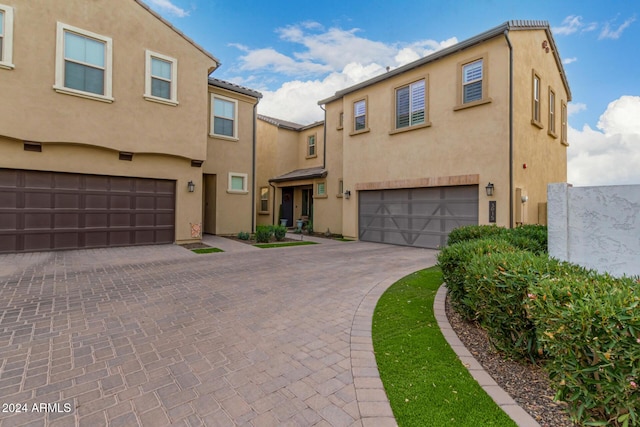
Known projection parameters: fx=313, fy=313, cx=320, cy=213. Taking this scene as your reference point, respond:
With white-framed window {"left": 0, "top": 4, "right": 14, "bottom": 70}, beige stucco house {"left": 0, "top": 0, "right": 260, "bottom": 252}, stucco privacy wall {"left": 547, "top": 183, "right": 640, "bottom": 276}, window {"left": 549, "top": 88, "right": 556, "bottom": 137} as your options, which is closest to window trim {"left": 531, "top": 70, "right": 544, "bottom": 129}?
window {"left": 549, "top": 88, "right": 556, "bottom": 137}

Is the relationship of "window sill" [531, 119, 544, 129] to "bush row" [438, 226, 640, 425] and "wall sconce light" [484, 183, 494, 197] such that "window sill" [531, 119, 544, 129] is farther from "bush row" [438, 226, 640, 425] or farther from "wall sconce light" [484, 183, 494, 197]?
"bush row" [438, 226, 640, 425]

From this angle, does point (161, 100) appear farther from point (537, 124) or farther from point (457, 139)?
point (537, 124)

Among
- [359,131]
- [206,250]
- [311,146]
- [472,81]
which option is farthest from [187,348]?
[311,146]

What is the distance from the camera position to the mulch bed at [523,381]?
2389mm

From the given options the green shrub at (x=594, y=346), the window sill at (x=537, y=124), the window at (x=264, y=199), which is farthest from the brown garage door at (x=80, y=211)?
the window sill at (x=537, y=124)

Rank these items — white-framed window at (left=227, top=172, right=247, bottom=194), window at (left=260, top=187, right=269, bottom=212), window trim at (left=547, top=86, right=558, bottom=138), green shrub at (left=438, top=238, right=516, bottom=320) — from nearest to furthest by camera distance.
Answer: green shrub at (left=438, top=238, right=516, bottom=320) → window trim at (left=547, top=86, right=558, bottom=138) → white-framed window at (left=227, top=172, right=247, bottom=194) → window at (left=260, top=187, right=269, bottom=212)

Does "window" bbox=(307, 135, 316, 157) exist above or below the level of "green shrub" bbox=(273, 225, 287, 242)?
above

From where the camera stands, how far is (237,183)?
15117 mm

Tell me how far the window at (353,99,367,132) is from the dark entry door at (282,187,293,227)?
7.03m

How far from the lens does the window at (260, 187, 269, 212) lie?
19578 mm

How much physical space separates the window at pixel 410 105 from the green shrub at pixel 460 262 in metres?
8.61

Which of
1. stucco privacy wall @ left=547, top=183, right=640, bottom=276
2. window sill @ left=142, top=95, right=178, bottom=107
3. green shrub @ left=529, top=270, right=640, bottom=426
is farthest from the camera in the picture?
window sill @ left=142, top=95, right=178, bottom=107

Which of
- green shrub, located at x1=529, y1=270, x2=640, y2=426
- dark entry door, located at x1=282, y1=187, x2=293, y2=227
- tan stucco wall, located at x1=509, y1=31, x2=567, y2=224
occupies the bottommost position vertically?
green shrub, located at x1=529, y1=270, x2=640, y2=426

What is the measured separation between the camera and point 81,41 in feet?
31.7
